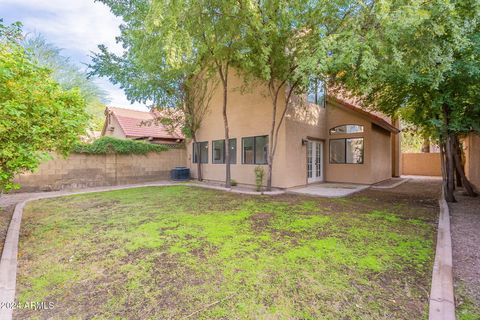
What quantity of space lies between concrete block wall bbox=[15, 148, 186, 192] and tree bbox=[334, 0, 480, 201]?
1082 cm

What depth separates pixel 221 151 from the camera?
12.5 m

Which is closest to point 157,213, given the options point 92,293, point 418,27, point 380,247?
point 92,293

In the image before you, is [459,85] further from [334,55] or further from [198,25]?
[198,25]

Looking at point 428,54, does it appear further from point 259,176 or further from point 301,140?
point 259,176

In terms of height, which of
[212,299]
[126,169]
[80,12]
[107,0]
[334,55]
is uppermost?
[107,0]

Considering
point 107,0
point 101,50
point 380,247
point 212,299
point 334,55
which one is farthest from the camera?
point 101,50

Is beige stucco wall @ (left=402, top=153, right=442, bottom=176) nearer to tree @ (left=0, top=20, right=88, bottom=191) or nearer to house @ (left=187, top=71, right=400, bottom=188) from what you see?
house @ (left=187, top=71, right=400, bottom=188)

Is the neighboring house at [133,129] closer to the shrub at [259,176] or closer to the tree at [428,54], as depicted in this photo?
the shrub at [259,176]

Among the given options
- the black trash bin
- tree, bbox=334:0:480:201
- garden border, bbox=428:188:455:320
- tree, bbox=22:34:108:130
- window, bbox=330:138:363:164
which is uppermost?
tree, bbox=22:34:108:130

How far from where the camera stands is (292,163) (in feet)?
33.1

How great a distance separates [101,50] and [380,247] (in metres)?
13.4

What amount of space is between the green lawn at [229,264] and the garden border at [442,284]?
0.10 meters

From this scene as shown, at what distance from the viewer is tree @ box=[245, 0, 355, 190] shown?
642cm

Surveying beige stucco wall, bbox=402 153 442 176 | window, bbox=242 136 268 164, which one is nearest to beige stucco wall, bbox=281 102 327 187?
window, bbox=242 136 268 164
